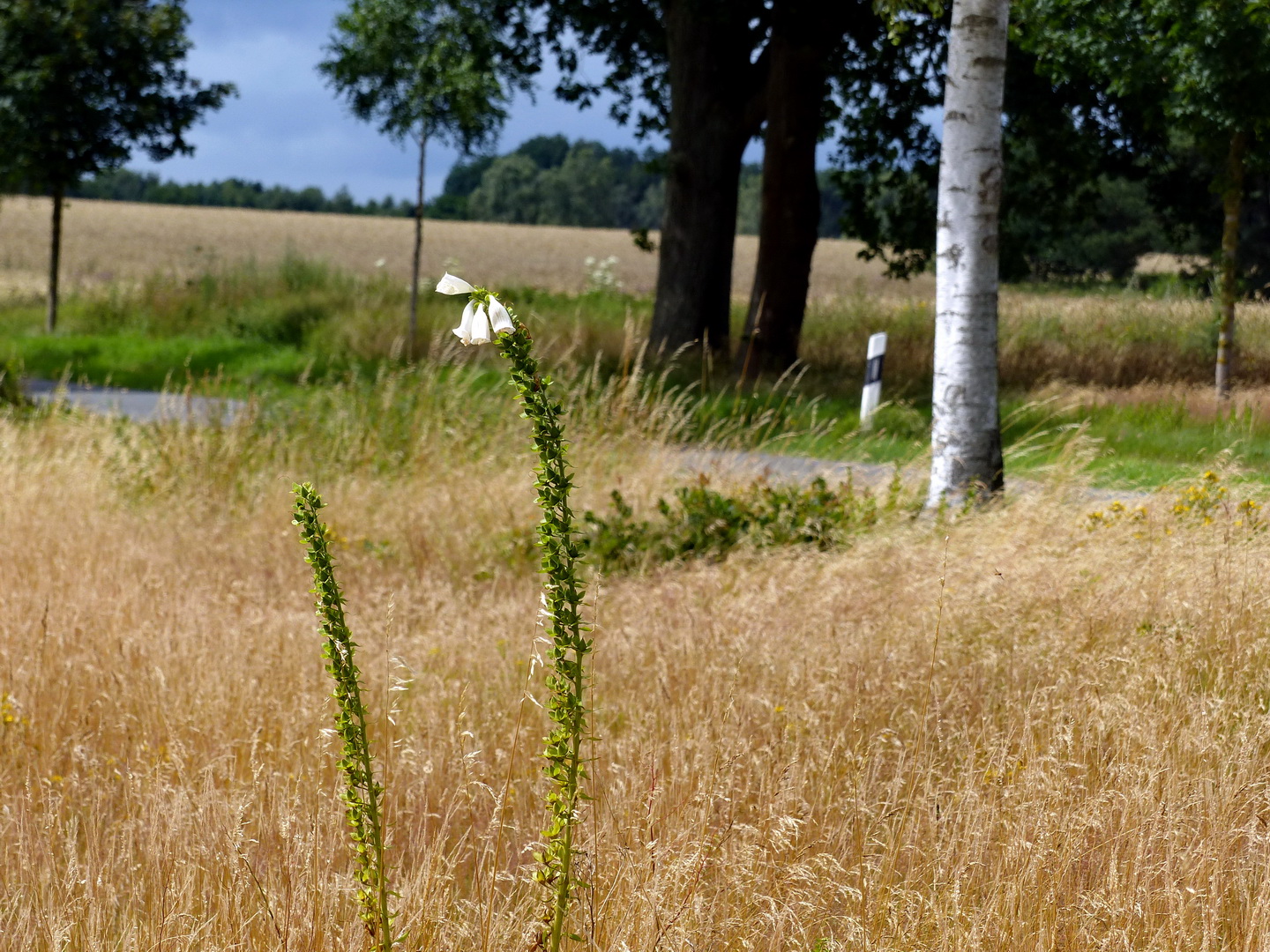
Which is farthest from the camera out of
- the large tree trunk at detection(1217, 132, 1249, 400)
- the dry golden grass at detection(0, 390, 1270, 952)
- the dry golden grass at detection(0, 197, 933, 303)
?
the dry golden grass at detection(0, 197, 933, 303)

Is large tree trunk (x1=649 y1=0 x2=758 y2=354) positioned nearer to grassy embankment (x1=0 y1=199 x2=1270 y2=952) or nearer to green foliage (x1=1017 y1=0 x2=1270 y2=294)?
green foliage (x1=1017 y1=0 x2=1270 y2=294)

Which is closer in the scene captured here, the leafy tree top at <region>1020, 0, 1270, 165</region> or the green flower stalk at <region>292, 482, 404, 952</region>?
the green flower stalk at <region>292, 482, 404, 952</region>

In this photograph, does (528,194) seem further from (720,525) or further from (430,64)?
(720,525)

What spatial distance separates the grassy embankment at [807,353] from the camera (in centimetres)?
992

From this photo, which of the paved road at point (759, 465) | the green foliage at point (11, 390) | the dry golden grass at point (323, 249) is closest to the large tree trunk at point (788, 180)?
the paved road at point (759, 465)

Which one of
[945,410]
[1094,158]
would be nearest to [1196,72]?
[1094,158]

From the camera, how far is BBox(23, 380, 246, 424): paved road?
28.4ft

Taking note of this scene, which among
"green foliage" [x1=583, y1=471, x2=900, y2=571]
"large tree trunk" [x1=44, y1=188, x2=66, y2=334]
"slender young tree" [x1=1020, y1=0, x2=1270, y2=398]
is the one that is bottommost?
"green foliage" [x1=583, y1=471, x2=900, y2=571]

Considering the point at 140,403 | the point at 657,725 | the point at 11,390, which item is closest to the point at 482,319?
the point at 657,725

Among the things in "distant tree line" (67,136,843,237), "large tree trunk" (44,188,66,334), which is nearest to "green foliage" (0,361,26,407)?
"large tree trunk" (44,188,66,334)

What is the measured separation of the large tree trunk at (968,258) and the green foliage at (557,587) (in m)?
5.13

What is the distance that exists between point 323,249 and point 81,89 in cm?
2814

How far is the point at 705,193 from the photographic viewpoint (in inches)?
572

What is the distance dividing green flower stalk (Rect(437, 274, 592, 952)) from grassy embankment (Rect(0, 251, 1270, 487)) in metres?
6.04
